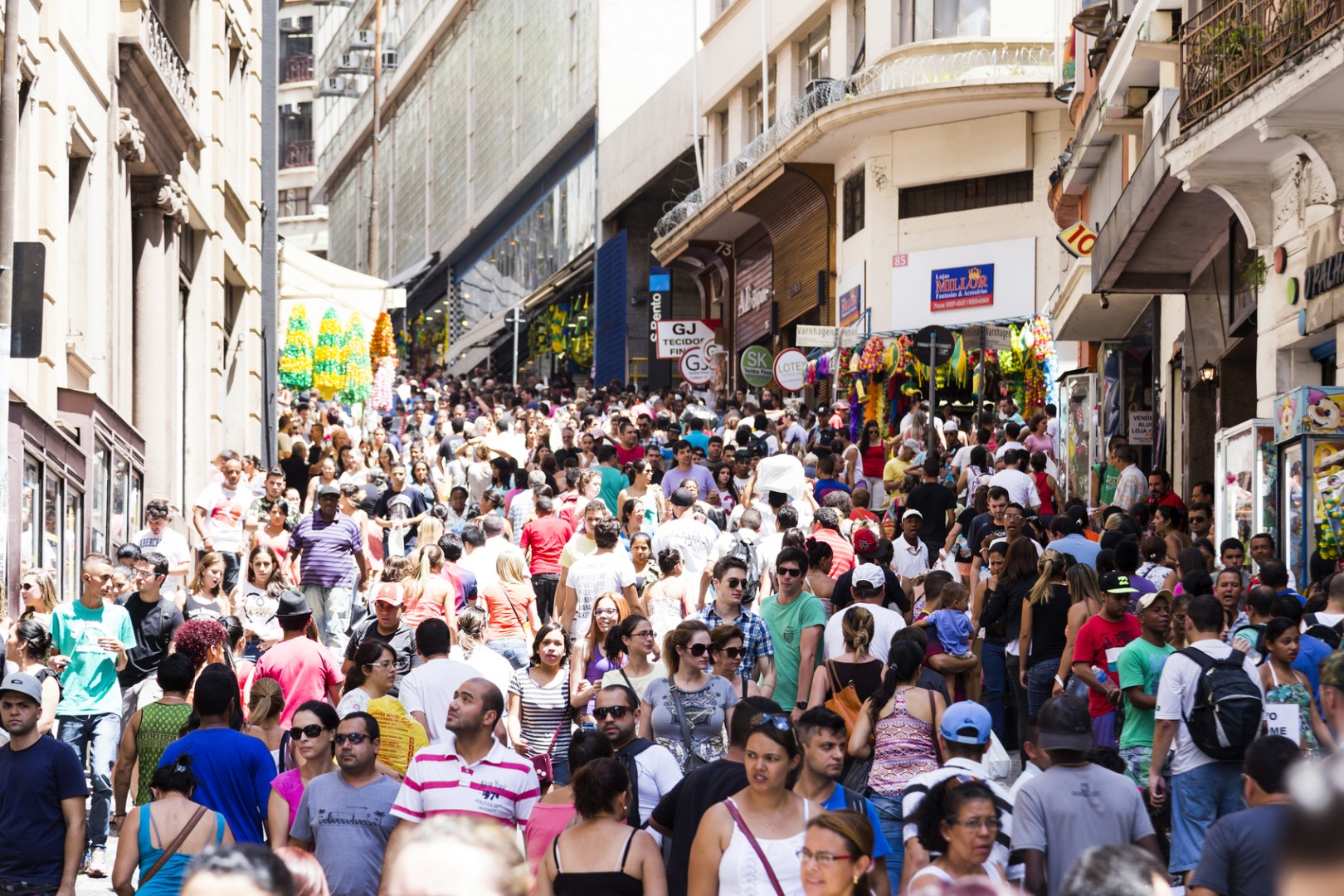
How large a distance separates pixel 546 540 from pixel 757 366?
24.4m

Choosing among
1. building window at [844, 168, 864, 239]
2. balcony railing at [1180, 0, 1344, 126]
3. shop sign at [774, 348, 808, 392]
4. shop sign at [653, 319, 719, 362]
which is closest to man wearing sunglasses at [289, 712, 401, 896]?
balcony railing at [1180, 0, 1344, 126]

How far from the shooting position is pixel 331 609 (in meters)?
14.6

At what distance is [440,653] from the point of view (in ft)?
29.5

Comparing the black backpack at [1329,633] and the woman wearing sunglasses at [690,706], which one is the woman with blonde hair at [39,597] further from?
the black backpack at [1329,633]

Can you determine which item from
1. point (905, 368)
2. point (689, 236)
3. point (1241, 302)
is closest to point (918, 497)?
point (1241, 302)

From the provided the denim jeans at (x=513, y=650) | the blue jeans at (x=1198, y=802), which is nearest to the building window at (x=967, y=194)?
the denim jeans at (x=513, y=650)

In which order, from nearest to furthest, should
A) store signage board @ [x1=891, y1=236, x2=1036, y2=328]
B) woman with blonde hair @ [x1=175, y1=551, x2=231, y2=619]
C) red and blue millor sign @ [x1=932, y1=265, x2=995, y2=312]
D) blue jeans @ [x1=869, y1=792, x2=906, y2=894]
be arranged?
blue jeans @ [x1=869, y1=792, x2=906, y2=894] → woman with blonde hair @ [x1=175, y1=551, x2=231, y2=619] → store signage board @ [x1=891, y1=236, x2=1036, y2=328] → red and blue millor sign @ [x1=932, y1=265, x2=995, y2=312]

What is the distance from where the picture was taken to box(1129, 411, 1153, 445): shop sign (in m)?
24.3

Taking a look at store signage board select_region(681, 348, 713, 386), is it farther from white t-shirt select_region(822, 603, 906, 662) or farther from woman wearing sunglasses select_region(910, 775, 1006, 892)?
woman wearing sunglasses select_region(910, 775, 1006, 892)

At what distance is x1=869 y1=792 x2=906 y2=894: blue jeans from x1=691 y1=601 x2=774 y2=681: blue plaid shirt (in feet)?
7.20

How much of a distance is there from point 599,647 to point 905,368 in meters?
20.8

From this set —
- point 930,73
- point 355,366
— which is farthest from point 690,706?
point 355,366

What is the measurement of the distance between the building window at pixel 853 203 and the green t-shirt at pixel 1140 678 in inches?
1073

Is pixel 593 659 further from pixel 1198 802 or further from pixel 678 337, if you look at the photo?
pixel 678 337
